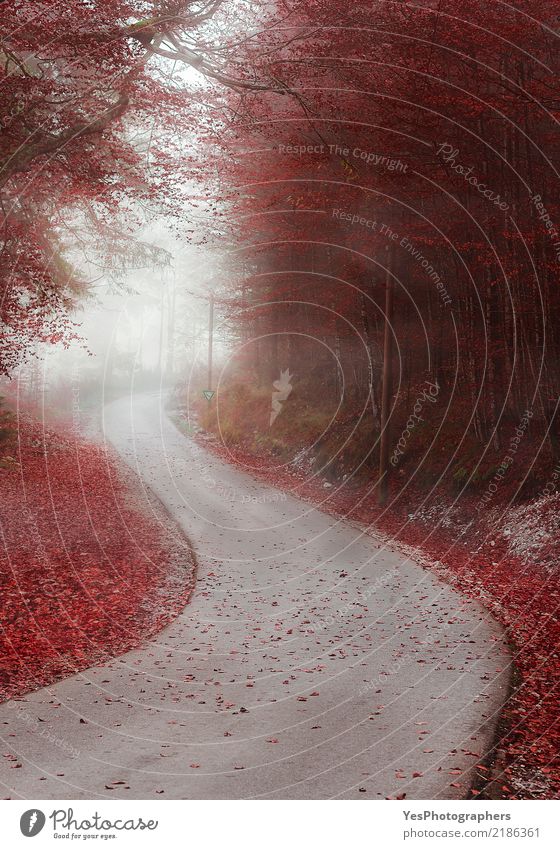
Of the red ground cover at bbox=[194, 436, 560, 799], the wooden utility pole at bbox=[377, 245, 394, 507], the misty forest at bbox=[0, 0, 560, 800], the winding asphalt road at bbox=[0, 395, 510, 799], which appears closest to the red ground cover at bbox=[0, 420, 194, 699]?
the misty forest at bbox=[0, 0, 560, 800]

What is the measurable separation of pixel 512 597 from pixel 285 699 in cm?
558

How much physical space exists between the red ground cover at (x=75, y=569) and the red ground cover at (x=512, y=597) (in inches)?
210

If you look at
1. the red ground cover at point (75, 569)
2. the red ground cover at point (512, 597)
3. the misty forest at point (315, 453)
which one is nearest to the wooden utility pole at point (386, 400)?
the misty forest at point (315, 453)

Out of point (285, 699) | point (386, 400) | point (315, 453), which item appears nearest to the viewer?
point (285, 699)

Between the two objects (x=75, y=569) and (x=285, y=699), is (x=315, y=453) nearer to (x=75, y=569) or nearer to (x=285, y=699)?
(x=75, y=569)

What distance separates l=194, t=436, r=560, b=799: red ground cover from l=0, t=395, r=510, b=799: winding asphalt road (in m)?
0.27

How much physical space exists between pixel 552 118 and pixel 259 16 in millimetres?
6378

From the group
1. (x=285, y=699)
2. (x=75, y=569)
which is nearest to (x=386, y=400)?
(x=75, y=569)

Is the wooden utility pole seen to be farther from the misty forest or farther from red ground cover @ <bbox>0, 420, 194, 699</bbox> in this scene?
red ground cover @ <bbox>0, 420, 194, 699</bbox>

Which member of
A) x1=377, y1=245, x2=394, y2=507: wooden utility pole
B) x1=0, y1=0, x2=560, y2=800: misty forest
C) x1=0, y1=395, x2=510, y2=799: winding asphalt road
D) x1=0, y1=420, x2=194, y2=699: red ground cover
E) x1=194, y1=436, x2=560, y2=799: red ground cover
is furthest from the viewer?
x1=377, y1=245, x2=394, y2=507: wooden utility pole

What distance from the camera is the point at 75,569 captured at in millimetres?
12398

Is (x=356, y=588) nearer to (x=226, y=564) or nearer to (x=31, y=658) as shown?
(x=226, y=564)

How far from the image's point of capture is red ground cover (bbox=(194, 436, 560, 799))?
5.93 m

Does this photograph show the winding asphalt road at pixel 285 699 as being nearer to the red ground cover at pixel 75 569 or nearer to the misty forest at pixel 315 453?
the misty forest at pixel 315 453
